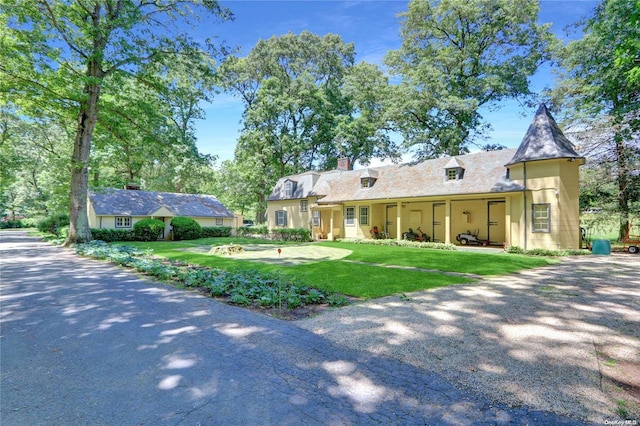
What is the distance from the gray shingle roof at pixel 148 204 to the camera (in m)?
26.0

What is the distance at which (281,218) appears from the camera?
2928cm

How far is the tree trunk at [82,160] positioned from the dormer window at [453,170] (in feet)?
67.9

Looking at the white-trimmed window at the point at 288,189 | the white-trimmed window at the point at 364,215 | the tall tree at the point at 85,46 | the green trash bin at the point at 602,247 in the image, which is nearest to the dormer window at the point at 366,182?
the white-trimmed window at the point at 364,215

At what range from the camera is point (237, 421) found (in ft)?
8.26

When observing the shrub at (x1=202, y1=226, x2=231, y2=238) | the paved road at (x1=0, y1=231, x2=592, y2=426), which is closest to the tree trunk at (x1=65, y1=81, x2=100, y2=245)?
the shrub at (x1=202, y1=226, x2=231, y2=238)

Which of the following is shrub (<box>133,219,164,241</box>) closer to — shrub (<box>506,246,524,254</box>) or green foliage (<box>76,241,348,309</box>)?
green foliage (<box>76,241,348,309</box>)

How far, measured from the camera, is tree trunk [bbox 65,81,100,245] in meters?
17.1

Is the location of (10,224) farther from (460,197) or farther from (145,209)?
(460,197)

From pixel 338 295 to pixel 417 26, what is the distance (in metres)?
29.9

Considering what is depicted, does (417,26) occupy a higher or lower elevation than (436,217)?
higher

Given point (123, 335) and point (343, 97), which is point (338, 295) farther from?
point (343, 97)

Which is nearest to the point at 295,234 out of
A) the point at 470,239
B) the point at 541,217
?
the point at 470,239

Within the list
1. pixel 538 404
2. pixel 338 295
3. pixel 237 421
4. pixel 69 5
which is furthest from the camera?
pixel 69 5

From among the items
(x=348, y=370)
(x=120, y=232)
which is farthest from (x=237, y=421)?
(x=120, y=232)
